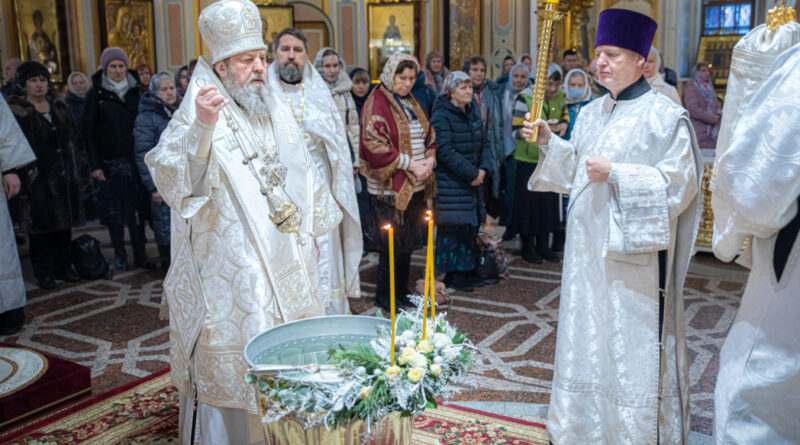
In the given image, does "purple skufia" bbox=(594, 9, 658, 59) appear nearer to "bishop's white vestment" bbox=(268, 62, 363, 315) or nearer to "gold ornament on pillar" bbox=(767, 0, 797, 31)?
"gold ornament on pillar" bbox=(767, 0, 797, 31)

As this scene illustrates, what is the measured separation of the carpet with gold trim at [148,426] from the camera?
3273mm

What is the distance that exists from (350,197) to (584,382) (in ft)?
6.64

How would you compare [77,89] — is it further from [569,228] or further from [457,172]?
[569,228]

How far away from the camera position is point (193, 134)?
241 centimetres

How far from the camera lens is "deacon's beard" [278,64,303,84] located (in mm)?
4281

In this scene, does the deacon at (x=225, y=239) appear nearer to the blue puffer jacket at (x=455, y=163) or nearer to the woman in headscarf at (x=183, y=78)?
the blue puffer jacket at (x=455, y=163)

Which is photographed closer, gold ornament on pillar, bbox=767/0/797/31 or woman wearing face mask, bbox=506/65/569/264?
gold ornament on pillar, bbox=767/0/797/31

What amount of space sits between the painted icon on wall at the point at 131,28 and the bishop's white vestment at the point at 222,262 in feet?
39.4

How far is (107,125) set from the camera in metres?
6.55

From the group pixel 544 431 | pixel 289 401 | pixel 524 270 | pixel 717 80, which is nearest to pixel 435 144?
pixel 524 270

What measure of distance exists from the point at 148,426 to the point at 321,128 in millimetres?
1912

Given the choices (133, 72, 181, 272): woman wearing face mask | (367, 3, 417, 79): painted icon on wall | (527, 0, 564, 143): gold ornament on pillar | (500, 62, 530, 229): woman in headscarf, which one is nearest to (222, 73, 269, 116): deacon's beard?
(527, 0, 564, 143): gold ornament on pillar

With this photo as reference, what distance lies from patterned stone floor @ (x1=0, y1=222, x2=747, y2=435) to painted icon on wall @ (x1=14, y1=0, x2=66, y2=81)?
754cm

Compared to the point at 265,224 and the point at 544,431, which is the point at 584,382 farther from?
the point at 265,224
